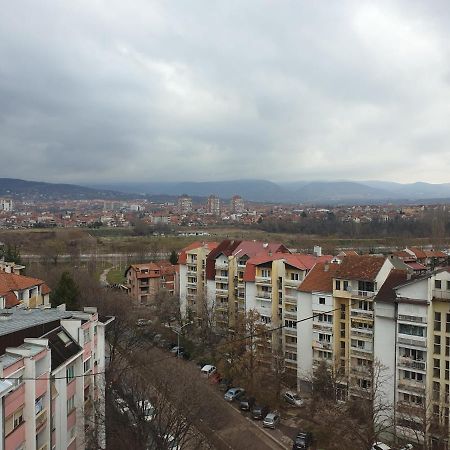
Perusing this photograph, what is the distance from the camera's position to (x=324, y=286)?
16578mm

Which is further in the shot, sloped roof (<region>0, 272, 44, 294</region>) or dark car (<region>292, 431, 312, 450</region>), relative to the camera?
sloped roof (<region>0, 272, 44, 294</region>)

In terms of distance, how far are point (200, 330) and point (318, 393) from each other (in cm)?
778

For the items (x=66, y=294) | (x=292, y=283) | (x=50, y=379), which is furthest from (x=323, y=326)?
(x=50, y=379)

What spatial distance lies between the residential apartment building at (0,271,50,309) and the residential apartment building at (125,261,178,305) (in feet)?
39.0

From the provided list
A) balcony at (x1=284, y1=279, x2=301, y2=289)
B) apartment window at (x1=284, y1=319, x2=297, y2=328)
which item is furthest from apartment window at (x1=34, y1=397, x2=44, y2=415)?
balcony at (x1=284, y1=279, x2=301, y2=289)

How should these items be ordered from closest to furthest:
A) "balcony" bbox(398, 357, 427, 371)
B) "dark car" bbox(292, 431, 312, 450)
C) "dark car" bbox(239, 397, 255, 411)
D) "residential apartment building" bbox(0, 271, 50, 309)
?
1. "dark car" bbox(292, 431, 312, 450)
2. "balcony" bbox(398, 357, 427, 371)
3. "dark car" bbox(239, 397, 255, 411)
4. "residential apartment building" bbox(0, 271, 50, 309)

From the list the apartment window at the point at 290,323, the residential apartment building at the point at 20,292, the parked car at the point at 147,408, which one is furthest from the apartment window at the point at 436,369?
the residential apartment building at the point at 20,292

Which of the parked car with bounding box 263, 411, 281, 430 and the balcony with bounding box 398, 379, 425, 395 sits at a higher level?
the balcony with bounding box 398, 379, 425, 395

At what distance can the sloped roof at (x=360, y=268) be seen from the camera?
15.4 meters

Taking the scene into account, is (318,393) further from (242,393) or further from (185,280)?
(185,280)

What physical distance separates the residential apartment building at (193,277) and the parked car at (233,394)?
24.6ft

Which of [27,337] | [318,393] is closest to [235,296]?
[318,393]

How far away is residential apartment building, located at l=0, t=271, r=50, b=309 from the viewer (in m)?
16.0

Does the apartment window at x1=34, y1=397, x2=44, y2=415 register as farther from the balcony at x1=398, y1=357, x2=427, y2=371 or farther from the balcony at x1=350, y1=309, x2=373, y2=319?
the balcony at x1=350, y1=309, x2=373, y2=319
